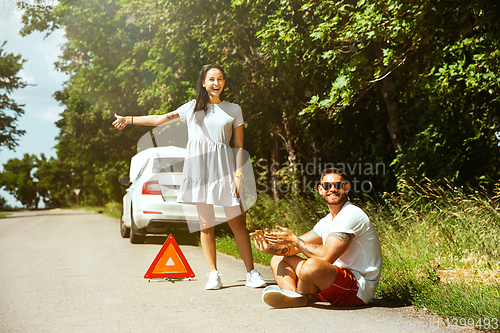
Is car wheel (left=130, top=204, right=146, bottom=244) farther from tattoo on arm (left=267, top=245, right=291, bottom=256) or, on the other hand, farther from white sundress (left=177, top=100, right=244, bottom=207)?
tattoo on arm (left=267, top=245, right=291, bottom=256)

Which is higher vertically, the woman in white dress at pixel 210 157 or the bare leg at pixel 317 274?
the woman in white dress at pixel 210 157

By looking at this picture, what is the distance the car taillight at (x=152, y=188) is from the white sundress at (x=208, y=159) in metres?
3.94

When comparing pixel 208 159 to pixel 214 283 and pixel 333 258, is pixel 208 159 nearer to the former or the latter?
pixel 214 283

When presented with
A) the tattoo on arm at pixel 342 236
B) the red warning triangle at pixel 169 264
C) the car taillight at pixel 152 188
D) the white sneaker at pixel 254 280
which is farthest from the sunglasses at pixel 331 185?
the car taillight at pixel 152 188

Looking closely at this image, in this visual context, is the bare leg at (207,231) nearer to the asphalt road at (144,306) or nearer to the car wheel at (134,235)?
the asphalt road at (144,306)

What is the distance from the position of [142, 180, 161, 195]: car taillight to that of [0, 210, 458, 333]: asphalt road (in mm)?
1989

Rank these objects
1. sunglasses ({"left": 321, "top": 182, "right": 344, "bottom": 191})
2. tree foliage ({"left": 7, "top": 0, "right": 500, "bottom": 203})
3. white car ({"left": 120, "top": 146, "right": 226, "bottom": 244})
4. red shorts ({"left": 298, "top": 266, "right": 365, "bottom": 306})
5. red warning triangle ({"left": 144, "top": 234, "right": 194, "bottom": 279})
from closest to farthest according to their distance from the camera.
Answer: red shorts ({"left": 298, "top": 266, "right": 365, "bottom": 306})
sunglasses ({"left": 321, "top": 182, "right": 344, "bottom": 191})
red warning triangle ({"left": 144, "top": 234, "right": 194, "bottom": 279})
tree foliage ({"left": 7, "top": 0, "right": 500, "bottom": 203})
white car ({"left": 120, "top": 146, "right": 226, "bottom": 244})

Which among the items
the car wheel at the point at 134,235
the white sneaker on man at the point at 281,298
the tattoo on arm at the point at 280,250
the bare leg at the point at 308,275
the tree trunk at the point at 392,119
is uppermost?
the tree trunk at the point at 392,119

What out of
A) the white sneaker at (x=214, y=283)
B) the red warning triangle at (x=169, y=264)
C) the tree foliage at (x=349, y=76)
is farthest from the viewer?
the tree foliage at (x=349, y=76)

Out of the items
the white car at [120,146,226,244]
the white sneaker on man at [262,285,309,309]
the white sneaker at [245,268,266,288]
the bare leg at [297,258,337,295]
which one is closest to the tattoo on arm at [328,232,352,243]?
the bare leg at [297,258,337,295]

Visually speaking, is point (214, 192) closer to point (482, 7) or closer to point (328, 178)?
point (328, 178)

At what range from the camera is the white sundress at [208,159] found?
16.8 feet

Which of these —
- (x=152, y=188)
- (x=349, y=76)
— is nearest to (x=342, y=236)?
(x=349, y=76)

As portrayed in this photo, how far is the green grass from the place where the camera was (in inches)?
153
